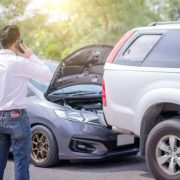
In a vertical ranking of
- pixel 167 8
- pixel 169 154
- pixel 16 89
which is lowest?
pixel 169 154

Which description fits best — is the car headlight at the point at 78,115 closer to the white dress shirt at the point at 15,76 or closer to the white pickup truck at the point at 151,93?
the white pickup truck at the point at 151,93

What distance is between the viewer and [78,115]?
7199mm

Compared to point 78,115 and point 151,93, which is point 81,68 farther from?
point 151,93

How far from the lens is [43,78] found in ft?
15.3

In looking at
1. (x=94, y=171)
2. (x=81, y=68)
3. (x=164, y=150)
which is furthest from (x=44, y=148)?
(x=164, y=150)

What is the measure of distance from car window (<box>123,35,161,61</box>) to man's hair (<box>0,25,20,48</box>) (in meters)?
2.07

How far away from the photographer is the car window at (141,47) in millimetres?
6391

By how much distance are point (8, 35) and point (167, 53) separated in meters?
2.19

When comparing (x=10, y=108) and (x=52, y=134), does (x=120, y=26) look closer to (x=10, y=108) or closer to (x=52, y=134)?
(x=52, y=134)

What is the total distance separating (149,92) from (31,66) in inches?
73.6

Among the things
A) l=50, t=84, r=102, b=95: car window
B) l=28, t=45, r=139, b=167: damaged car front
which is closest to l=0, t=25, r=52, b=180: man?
l=28, t=45, r=139, b=167: damaged car front

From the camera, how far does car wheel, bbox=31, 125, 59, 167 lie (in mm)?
7109

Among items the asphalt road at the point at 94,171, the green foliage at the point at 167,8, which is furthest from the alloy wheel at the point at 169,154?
the green foliage at the point at 167,8

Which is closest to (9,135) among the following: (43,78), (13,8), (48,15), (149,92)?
(43,78)
